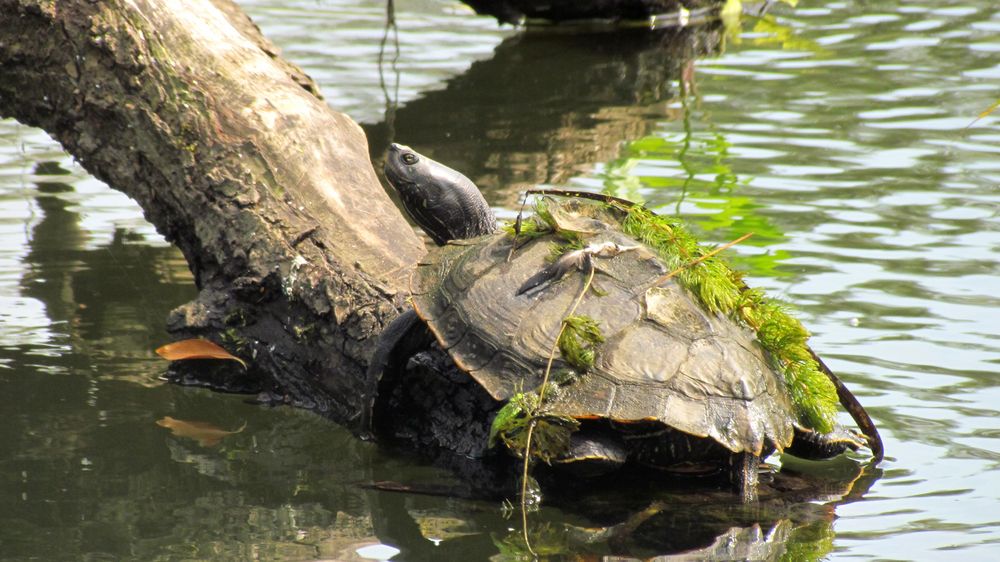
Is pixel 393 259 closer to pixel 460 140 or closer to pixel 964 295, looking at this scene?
pixel 964 295

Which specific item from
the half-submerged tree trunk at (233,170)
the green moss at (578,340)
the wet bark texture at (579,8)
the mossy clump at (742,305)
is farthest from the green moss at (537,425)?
the wet bark texture at (579,8)

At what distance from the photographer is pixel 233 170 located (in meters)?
4.36

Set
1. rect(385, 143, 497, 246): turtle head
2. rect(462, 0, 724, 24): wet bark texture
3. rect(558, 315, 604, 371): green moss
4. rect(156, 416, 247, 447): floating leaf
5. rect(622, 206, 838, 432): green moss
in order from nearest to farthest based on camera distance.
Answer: rect(558, 315, 604, 371): green moss
rect(622, 206, 838, 432): green moss
rect(156, 416, 247, 447): floating leaf
rect(385, 143, 497, 246): turtle head
rect(462, 0, 724, 24): wet bark texture

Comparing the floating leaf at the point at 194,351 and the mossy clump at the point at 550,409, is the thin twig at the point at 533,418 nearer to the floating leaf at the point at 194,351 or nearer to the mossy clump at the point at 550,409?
the mossy clump at the point at 550,409

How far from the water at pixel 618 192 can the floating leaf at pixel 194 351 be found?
0.51 ft

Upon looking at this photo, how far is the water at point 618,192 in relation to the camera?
10.8 feet

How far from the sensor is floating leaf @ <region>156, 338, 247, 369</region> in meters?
4.32

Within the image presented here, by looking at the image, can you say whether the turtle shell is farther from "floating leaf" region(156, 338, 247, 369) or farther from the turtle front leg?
"floating leaf" region(156, 338, 247, 369)

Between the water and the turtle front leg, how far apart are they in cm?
9

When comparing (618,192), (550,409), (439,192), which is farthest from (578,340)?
(618,192)

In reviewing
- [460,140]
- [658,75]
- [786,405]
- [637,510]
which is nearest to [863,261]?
[786,405]

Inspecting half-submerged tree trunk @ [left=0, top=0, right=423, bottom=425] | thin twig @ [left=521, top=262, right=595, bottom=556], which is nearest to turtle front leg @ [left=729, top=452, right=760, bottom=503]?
thin twig @ [left=521, top=262, right=595, bottom=556]

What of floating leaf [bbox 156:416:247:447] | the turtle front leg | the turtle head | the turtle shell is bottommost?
floating leaf [bbox 156:416:247:447]

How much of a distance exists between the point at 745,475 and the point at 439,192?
1.60 m
